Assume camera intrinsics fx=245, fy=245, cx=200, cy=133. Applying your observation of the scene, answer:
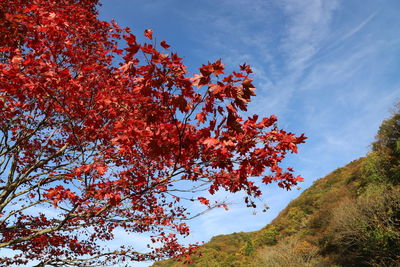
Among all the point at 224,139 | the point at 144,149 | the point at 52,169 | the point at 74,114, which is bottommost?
the point at 224,139

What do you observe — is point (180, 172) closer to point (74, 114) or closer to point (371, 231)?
point (74, 114)

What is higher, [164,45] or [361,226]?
[164,45]

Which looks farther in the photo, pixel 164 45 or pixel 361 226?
pixel 361 226

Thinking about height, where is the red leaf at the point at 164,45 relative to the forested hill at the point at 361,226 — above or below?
above

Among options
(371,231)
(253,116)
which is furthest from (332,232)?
(253,116)

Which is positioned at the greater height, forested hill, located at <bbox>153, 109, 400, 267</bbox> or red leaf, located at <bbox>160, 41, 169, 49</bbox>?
red leaf, located at <bbox>160, 41, 169, 49</bbox>

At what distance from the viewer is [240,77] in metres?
2.63

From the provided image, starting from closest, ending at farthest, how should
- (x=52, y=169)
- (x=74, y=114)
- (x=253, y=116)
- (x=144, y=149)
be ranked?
(x=253, y=116) < (x=144, y=149) < (x=74, y=114) < (x=52, y=169)

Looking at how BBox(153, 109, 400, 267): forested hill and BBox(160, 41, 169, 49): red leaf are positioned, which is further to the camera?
BBox(153, 109, 400, 267): forested hill

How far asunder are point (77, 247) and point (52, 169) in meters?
3.86

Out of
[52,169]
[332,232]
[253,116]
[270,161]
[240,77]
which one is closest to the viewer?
[240,77]

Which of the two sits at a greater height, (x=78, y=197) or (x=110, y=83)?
(x=110, y=83)

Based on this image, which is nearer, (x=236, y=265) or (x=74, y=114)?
(x=74, y=114)

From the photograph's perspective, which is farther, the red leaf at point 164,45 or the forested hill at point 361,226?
the forested hill at point 361,226
